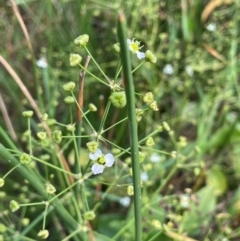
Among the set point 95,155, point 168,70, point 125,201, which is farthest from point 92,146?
point 168,70

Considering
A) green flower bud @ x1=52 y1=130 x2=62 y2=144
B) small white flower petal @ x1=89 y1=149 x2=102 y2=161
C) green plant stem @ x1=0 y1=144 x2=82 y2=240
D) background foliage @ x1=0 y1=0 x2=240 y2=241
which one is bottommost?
green plant stem @ x1=0 y1=144 x2=82 y2=240

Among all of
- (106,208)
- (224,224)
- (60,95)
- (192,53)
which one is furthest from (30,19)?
(224,224)

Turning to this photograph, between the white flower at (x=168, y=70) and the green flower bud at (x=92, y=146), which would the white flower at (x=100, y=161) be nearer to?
the green flower bud at (x=92, y=146)

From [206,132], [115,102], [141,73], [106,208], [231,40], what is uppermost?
[231,40]

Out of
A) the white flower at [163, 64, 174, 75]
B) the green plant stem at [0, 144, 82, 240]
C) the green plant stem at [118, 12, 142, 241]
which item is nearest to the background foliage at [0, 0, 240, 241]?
the white flower at [163, 64, 174, 75]

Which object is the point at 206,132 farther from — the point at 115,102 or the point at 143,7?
the point at 115,102

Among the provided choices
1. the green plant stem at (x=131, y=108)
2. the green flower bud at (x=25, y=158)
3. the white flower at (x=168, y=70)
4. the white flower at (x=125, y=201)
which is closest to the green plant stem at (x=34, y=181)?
the green flower bud at (x=25, y=158)

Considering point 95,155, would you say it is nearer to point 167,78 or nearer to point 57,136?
point 57,136

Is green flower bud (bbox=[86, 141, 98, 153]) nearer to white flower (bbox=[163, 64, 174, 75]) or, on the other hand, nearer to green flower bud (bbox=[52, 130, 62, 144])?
green flower bud (bbox=[52, 130, 62, 144])
